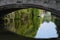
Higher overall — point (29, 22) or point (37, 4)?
point (37, 4)

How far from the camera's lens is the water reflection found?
6.45 metres

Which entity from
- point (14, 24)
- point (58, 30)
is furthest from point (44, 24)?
point (58, 30)

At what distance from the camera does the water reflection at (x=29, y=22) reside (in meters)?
6.45

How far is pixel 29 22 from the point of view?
6.64m

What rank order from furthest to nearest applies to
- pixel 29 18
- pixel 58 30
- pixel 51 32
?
pixel 29 18 < pixel 51 32 < pixel 58 30

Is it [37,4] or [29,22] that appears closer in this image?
[37,4]

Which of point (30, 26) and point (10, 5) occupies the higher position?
point (10, 5)

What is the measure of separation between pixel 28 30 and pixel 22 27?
0.62 feet

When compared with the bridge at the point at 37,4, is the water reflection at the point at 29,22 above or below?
below

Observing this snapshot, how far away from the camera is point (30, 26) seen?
6645mm

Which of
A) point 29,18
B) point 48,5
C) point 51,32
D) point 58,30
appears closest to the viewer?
point 48,5

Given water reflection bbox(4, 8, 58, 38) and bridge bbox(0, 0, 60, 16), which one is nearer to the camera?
bridge bbox(0, 0, 60, 16)

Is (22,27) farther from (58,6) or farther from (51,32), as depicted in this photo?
(58,6)

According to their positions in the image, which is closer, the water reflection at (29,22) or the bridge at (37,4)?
the bridge at (37,4)
